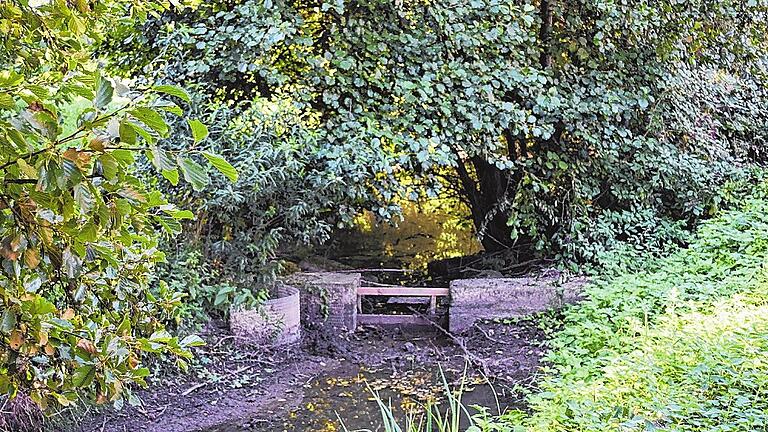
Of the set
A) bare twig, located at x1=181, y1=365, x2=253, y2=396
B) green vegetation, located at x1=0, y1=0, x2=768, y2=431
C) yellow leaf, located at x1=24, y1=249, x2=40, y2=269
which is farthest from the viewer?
bare twig, located at x1=181, y1=365, x2=253, y2=396

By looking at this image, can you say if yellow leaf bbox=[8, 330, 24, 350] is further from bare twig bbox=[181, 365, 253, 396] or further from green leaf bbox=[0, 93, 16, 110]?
bare twig bbox=[181, 365, 253, 396]

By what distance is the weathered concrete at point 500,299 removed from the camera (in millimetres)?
5473

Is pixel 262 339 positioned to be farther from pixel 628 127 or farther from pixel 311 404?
pixel 628 127

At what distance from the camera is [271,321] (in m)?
4.93

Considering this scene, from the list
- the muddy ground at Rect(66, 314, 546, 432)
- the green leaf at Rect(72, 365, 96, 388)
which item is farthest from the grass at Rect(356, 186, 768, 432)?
the green leaf at Rect(72, 365, 96, 388)

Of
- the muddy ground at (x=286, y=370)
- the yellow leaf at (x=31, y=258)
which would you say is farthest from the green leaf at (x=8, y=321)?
the muddy ground at (x=286, y=370)

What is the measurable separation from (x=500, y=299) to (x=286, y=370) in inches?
67.7

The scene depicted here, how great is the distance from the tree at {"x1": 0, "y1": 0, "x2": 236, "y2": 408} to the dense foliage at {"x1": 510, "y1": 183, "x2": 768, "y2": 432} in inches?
71.4

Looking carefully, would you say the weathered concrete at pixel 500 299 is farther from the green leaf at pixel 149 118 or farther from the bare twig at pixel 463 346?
the green leaf at pixel 149 118

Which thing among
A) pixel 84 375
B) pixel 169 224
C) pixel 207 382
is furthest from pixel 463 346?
pixel 84 375

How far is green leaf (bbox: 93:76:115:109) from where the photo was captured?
3.62 feet

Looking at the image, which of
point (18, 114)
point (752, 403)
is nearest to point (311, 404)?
point (752, 403)

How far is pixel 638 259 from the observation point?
18.1ft

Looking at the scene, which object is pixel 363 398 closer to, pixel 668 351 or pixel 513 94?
pixel 668 351
